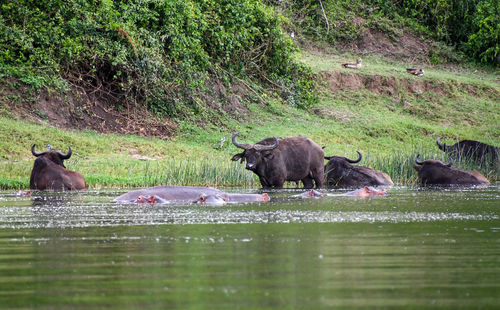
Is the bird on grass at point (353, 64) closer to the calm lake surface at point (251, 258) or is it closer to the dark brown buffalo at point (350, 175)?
the dark brown buffalo at point (350, 175)

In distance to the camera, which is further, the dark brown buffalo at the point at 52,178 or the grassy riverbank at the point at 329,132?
the grassy riverbank at the point at 329,132

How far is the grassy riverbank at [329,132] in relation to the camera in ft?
63.1

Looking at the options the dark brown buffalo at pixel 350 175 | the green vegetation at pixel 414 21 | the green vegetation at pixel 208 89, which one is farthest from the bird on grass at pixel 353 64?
the dark brown buffalo at pixel 350 175

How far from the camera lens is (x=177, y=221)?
970 cm

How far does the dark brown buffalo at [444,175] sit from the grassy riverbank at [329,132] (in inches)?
36.4

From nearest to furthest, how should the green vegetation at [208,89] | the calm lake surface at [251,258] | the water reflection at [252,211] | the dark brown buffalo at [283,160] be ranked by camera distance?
the calm lake surface at [251,258] < the water reflection at [252,211] < the dark brown buffalo at [283,160] < the green vegetation at [208,89]

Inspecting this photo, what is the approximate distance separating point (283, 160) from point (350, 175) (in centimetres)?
193

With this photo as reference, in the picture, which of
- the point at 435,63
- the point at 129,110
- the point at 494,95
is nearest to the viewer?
the point at 129,110

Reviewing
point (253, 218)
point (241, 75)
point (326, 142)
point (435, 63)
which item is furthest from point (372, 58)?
point (253, 218)

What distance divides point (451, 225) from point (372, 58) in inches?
1257

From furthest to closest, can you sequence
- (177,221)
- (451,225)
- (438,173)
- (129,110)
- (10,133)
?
1. (129,110)
2. (10,133)
3. (438,173)
4. (177,221)
5. (451,225)

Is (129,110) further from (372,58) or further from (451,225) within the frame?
(451,225)

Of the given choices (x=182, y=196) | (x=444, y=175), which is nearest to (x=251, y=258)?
(x=182, y=196)

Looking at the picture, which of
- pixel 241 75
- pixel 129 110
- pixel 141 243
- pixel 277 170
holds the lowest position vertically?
pixel 141 243
